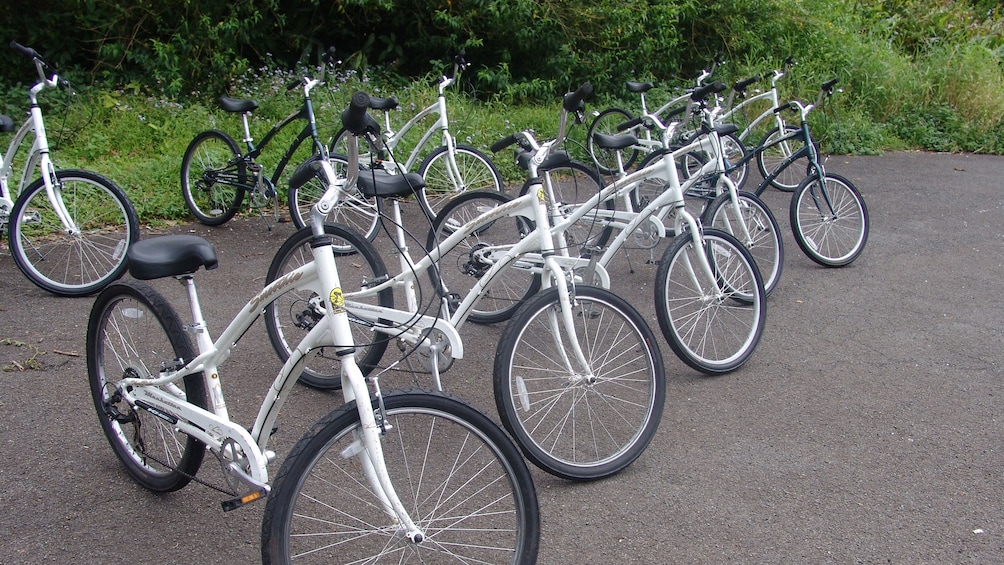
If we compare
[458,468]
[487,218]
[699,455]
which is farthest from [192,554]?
[699,455]

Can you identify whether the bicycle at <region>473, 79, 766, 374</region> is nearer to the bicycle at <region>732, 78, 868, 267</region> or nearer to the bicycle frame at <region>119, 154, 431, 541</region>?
the bicycle frame at <region>119, 154, 431, 541</region>

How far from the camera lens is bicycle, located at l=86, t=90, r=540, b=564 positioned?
7.86 ft

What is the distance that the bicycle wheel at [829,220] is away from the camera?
20.6 feet

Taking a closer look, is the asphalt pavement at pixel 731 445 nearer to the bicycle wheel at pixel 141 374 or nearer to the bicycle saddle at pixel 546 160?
the bicycle wheel at pixel 141 374

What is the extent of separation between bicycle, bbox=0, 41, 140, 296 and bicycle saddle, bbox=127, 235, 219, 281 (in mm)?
2752

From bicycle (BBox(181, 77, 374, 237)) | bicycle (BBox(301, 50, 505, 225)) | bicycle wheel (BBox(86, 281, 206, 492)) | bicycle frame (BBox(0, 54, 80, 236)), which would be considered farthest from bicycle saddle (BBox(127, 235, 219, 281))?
bicycle (BBox(301, 50, 505, 225))

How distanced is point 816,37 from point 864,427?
962 centimetres

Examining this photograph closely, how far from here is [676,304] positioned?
14.6 feet

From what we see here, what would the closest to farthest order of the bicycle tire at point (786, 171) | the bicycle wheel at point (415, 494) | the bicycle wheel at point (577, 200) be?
the bicycle wheel at point (415, 494), the bicycle wheel at point (577, 200), the bicycle tire at point (786, 171)

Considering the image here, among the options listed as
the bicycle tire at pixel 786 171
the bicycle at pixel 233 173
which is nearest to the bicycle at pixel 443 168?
the bicycle at pixel 233 173

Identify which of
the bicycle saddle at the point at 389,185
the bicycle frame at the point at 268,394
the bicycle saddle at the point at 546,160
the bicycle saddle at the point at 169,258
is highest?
the bicycle saddle at the point at 389,185

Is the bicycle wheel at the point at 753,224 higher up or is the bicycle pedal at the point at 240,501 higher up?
the bicycle pedal at the point at 240,501

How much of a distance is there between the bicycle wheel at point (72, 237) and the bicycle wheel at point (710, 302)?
11.2 feet

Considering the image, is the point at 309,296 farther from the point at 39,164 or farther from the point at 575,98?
the point at 39,164
